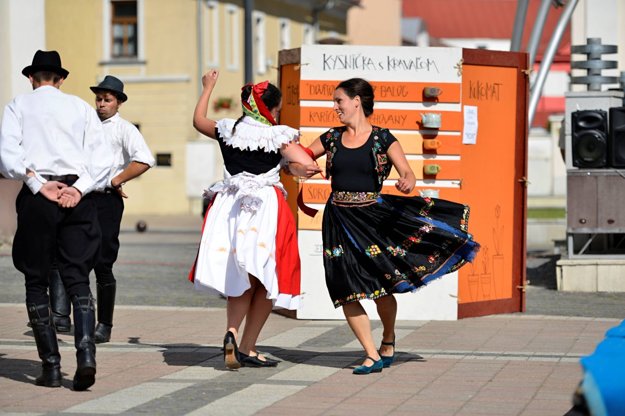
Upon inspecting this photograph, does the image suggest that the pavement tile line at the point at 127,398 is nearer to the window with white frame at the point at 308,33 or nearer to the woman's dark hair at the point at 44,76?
the woman's dark hair at the point at 44,76

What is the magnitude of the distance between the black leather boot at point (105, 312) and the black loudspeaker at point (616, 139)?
6.53 m

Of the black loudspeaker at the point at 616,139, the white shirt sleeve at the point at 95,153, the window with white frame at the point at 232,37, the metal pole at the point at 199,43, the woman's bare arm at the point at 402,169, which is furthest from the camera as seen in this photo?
the window with white frame at the point at 232,37

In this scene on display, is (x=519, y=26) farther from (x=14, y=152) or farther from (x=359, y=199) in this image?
(x=14, y=152)

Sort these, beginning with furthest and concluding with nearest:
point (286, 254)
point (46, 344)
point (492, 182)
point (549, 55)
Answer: point (549, 55)
point (492, 182)
point (286, 254)
point (46, 344)

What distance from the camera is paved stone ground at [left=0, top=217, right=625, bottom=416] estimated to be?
26.1ft

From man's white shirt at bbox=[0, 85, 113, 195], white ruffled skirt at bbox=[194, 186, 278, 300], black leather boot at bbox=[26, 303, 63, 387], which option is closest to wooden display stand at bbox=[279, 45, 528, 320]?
white ruffled skirt at bbox=[194, 186, 278, 300]

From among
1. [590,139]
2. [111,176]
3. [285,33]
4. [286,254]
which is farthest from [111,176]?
[285,33]

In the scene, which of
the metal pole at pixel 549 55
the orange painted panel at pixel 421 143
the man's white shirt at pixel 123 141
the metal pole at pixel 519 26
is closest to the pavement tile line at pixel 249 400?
the man's white shirt at pixel 123 141

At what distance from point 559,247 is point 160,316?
9715 millimetres

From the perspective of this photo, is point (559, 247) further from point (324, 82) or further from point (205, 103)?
point (205, 103)

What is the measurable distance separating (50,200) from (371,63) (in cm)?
443

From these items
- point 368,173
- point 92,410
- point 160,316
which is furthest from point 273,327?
point 92,410

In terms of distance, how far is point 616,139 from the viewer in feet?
51.1

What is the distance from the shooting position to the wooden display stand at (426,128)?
1227 centimetres
